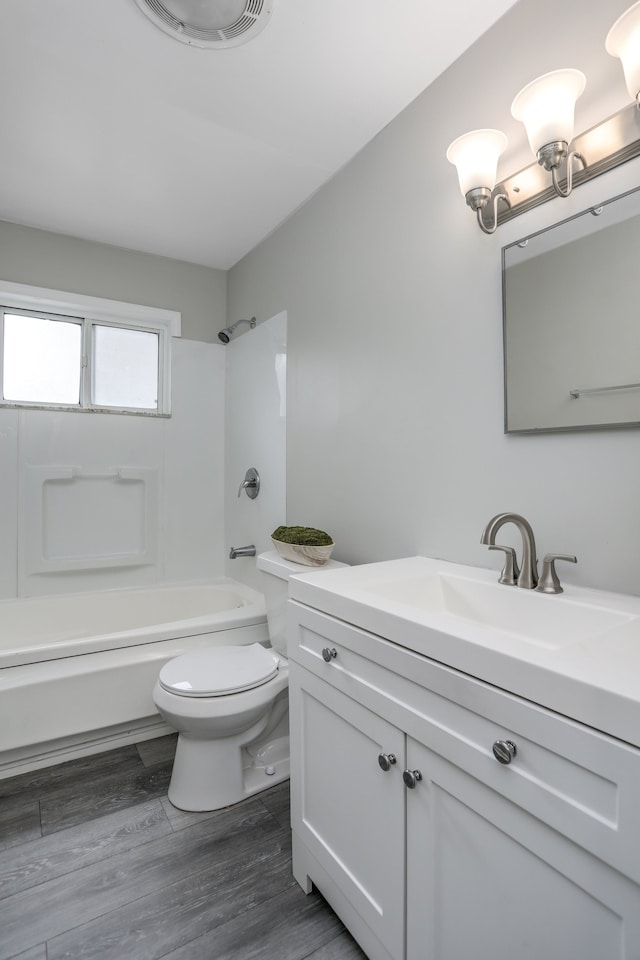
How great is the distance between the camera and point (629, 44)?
1.00 metres

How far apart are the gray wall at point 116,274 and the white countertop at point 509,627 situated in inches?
90.1

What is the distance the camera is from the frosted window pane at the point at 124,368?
2881 mm

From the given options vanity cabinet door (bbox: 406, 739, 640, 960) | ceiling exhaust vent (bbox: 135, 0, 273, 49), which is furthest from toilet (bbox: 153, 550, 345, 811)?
ceiling exhaust vent (bbox: 135, 0, 273, 49)

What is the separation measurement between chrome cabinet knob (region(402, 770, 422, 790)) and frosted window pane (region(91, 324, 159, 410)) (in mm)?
2607

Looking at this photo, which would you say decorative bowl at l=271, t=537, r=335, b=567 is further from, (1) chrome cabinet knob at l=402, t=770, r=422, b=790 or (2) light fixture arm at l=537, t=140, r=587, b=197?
(2) light fixture arm at l=537, t=140, r=587, b=197

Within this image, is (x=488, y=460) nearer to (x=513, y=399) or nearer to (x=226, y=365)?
(x=513, y=399)

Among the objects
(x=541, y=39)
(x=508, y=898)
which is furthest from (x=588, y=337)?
(x=508, y=898)

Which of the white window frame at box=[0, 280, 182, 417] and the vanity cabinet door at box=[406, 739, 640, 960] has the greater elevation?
the white window frame at box=[0, 280, 182, 417]

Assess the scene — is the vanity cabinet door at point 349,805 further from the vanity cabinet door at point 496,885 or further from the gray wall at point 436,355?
the gray wall at point 436,355

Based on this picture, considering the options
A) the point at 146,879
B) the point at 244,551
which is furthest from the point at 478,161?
the point at 146,879

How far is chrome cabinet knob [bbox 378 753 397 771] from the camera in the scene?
97 centimetres

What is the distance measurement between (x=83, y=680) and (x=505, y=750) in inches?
69.7

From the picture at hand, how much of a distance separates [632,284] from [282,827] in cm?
184

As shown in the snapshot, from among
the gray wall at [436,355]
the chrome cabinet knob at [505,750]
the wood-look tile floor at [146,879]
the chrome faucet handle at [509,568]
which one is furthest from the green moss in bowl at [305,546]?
the chrome cabinet knob at [505,750]
